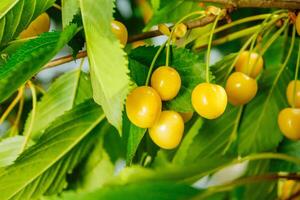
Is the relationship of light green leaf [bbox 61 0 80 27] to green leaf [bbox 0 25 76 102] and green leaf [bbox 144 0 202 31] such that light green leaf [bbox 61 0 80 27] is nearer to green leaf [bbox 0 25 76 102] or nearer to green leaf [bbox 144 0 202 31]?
green leaf [bbox 0 25 76 102]

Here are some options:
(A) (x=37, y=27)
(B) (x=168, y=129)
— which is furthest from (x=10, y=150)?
(B) (x=168, y=129)

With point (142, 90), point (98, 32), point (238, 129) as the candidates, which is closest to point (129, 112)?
Result: point (142, 90)

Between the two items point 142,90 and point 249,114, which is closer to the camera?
point 142,90

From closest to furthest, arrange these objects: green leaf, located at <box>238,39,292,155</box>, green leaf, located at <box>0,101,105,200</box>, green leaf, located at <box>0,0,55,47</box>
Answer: green leaf, located at <box>0,0,55,47</box> → green leaf, located at <box>0,101,105,200</box> → green leaf, located at <box>238,39,292,155</box>

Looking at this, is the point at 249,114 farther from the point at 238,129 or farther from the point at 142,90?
the point at 142,90

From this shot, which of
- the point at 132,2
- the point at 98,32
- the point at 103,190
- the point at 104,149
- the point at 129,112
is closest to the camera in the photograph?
the point at 103,190

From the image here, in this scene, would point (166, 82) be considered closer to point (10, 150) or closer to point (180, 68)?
point (180, 68)

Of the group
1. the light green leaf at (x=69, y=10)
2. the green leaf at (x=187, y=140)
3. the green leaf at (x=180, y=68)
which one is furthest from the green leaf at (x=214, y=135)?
the light green leaf at (x=69, y=10)

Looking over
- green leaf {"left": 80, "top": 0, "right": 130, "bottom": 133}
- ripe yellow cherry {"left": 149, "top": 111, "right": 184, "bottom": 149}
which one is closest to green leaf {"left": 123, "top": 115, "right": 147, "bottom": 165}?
ripe yellow cherry {"left": 149, "top": 111, "right": 184, "bottom": 149}
